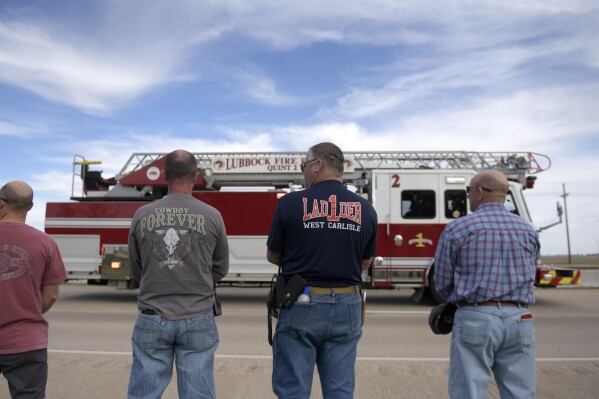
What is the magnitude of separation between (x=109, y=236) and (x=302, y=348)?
10.2 meters

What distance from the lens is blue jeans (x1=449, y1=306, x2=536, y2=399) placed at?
9.44 feet

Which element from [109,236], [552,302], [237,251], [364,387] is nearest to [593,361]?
[364,387]

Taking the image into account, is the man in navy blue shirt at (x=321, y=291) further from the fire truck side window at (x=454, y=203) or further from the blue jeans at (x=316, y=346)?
the fire truck side window at (x=454, y=203)

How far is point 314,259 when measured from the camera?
9.77 feet

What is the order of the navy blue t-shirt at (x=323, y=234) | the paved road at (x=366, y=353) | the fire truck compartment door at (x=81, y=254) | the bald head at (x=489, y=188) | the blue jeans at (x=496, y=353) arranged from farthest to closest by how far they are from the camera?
the fire truck compartment door at (x=81, y=254)
the paved road at (x=366, y=353)
the bald head at (x=489, y=188)
the navy blue t-shirt at (x=323, y=234)
the blue jeans at (x=496, y=353)

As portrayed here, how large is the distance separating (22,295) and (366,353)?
4.74m

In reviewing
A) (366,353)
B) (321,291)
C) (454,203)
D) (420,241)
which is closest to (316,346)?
(321,291)

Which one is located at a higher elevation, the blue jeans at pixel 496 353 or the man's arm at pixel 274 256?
the man's arm at pixel 274 256

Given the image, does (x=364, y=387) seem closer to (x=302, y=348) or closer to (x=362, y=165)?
(x=302, y=348)

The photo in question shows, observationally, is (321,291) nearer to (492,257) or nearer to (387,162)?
(492,257)

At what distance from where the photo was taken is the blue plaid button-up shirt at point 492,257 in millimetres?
2930

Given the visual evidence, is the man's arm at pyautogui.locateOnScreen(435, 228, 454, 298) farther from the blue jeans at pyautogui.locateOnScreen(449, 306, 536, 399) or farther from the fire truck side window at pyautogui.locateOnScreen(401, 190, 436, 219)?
the fire truck side window at pyautogui.locateOnScreen(401, 190, 436, 219)

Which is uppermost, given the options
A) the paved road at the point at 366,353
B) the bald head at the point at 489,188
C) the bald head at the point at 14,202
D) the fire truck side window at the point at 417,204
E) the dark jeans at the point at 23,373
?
the fire truck side window at the point at 417,204

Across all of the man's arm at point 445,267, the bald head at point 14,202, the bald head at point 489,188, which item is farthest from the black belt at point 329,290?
the bald head at point 14,202
